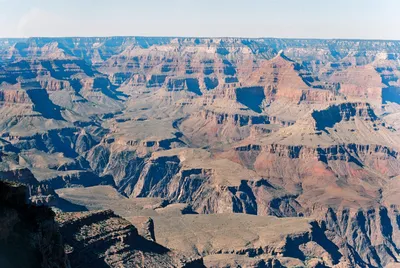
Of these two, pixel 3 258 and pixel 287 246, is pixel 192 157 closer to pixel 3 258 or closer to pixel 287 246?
pixel 287 246

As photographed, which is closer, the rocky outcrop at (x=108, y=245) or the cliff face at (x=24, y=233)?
the cliff face at (x=24, y=233)

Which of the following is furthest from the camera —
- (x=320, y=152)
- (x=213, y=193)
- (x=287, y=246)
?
(x=320, y=152)

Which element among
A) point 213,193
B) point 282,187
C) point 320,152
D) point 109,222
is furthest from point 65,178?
point 109,222

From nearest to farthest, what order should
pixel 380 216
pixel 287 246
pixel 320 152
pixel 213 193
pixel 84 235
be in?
1. pixel 84 235
2. pixel 287 246
3. pixel 380 216
4. pixel 213 193
5. pixel 320 152

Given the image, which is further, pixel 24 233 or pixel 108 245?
pixel 108 245

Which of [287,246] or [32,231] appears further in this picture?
[287,246]

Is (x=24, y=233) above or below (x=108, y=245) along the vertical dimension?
above

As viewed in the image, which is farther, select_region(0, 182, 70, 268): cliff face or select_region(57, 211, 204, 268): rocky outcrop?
select_region(57, 211, 204, 268): rocky outcrop

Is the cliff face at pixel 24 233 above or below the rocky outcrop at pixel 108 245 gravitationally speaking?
above

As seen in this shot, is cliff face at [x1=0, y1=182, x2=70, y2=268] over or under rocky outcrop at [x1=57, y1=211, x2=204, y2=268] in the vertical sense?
over

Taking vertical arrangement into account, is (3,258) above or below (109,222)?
above
